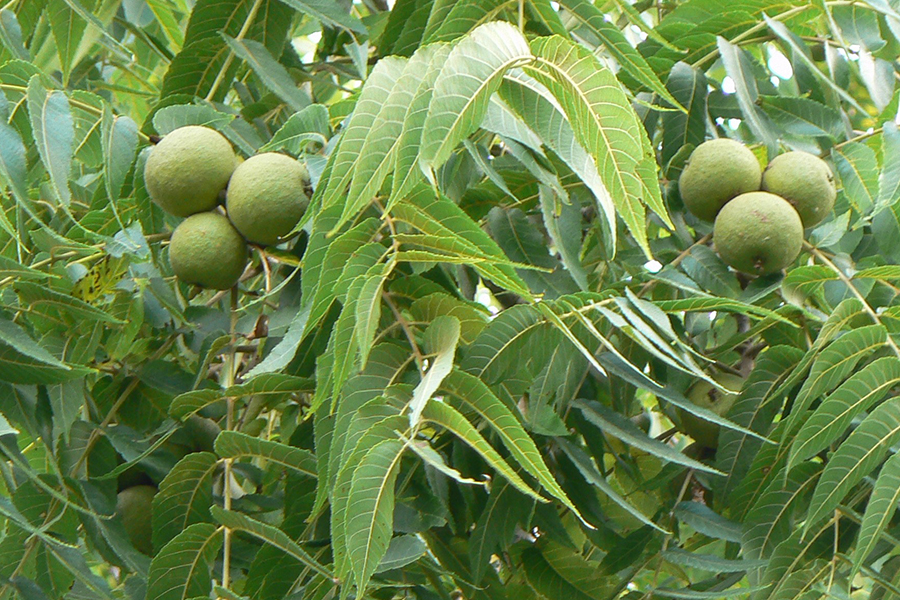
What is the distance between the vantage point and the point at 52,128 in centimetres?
144

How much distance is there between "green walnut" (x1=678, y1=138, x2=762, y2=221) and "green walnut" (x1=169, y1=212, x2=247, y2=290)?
76 cm

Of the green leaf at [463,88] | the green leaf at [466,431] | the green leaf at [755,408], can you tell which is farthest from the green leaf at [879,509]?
the green leaf at [463,88]

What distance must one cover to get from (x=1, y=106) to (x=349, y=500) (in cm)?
83

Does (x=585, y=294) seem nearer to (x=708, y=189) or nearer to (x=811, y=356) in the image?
(x=811, y=356)

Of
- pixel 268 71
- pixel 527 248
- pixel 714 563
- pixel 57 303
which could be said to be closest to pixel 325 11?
pixel 268 71

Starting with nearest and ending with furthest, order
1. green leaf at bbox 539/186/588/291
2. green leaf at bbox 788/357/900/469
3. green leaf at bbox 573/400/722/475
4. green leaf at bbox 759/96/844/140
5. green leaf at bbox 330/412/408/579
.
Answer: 1. green leaf at bbox 330/412/408/579
2. green leaf at bbox 788/357/900/469
3. green leaf at bbox 573/400/722/475
4. green leaf at bbox 539/186/588/291
5. green leaf at bbox 759/96/844/140

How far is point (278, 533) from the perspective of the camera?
4.30 ft

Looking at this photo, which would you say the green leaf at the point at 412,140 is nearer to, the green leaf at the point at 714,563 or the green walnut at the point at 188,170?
the green walnut at the point at 188,170

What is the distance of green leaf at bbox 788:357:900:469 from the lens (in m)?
1.36

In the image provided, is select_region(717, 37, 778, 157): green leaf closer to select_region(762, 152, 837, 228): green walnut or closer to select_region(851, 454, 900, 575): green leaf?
select_region(762, 152, 837, 228): green walnut

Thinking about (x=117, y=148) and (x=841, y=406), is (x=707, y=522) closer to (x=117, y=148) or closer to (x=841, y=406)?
(x=841, y=406)

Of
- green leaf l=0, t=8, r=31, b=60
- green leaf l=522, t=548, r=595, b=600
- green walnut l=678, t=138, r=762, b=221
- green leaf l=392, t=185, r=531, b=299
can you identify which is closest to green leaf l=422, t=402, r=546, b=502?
green leaf l=392, t=185, r=531, b=299

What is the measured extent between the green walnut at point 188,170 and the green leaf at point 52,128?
0.14 m

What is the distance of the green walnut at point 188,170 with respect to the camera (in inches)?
59.6
